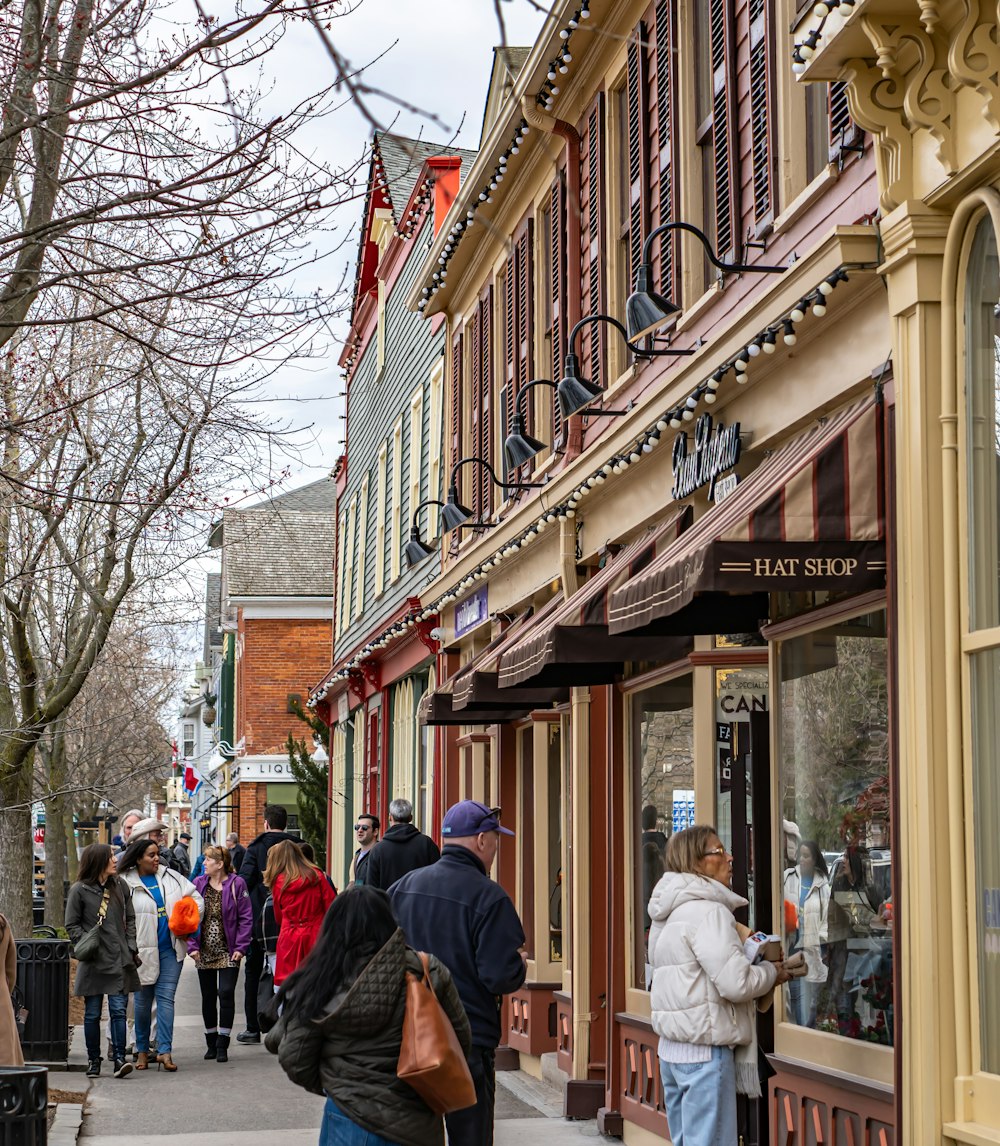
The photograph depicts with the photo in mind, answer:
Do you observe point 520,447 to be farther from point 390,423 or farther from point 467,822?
point 390,423

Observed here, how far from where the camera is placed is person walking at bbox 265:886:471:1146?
5496 millimetres

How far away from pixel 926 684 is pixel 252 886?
11364 millimetres

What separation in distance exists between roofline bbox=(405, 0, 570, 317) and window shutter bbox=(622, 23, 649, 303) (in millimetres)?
595

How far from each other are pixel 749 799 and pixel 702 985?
8.22 ft

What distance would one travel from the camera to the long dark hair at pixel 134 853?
45.3ft

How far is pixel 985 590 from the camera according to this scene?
596 centimetres

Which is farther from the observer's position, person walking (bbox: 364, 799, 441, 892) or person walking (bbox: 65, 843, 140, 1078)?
person walking (bbox: 65, 843, 140, 1078)

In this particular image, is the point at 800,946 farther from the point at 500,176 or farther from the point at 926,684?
the point at 500,176

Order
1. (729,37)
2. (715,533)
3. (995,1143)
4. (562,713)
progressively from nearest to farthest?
1. (995,1143)
2. (715,533)
3. (729,37)
4. (562,713)

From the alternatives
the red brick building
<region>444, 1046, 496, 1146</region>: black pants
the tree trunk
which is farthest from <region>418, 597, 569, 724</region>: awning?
the red brick building

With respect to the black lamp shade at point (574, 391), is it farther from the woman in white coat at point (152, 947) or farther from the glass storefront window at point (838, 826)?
the woman in white coat at point (152, 947)

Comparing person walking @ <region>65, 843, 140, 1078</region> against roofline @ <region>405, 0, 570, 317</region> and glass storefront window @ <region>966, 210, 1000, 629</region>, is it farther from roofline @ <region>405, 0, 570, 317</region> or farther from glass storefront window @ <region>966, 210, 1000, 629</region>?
glass storefront window @ <region>966, 210, 1000, 629</region>

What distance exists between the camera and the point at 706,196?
9984mm

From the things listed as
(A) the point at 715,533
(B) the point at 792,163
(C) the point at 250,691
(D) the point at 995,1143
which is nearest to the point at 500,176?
(B) the point at 792,163
